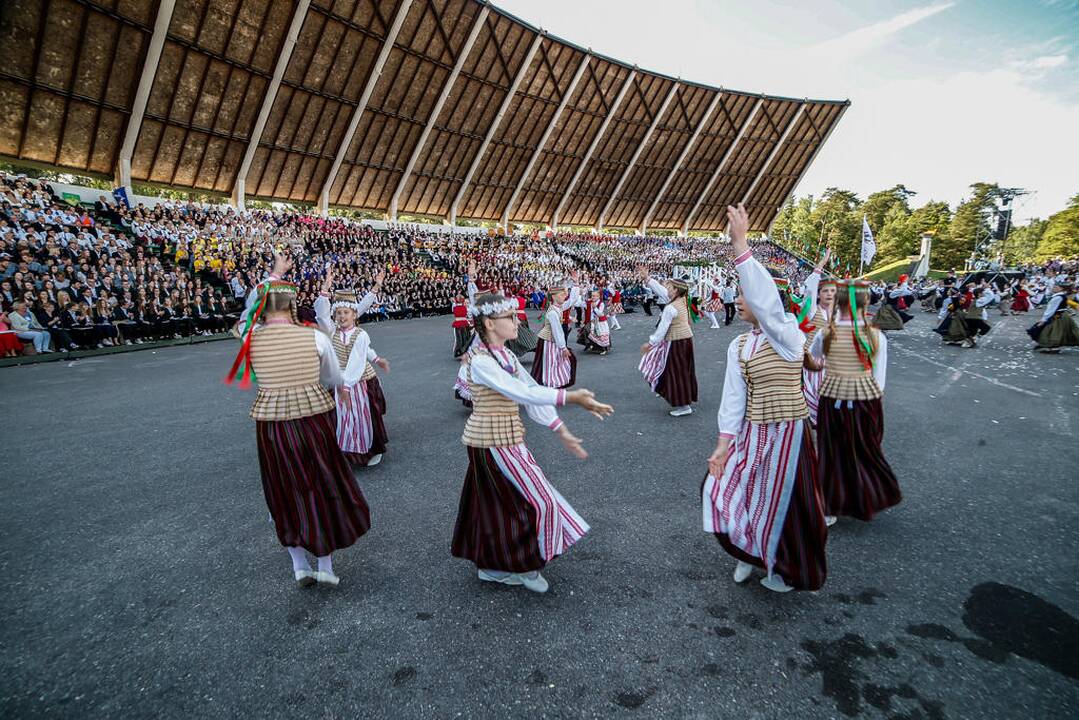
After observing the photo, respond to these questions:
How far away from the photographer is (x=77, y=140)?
798 inches

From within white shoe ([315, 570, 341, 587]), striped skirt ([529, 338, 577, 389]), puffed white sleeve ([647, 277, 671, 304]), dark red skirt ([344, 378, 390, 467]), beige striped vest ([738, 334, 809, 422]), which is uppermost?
beige striped vest ([738, 334, 809, 422])

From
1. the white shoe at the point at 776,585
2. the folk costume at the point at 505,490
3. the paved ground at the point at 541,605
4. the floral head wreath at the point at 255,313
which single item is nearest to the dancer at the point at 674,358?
the paved ground at the point at 541,605

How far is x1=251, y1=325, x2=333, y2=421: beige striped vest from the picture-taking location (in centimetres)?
299

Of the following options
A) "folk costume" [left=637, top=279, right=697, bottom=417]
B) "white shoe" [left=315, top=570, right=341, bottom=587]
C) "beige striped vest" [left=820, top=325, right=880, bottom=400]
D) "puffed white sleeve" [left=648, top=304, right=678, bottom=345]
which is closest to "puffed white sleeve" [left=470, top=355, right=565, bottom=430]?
"white shoe" [left=315, top=570, right=341, bottom=587]

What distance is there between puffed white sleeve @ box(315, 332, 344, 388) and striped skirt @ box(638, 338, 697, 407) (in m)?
4.73

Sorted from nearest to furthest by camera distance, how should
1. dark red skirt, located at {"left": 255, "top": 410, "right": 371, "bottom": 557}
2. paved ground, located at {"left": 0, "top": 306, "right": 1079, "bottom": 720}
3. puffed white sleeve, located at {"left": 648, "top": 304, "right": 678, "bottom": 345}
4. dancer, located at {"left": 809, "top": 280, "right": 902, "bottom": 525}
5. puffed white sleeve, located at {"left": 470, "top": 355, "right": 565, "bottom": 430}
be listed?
paved ground, located at {"left": 0, "top": 306, "right": 1079, "bottom": 720}, puffed white sleeve, located at {"left": 470, "top": 355, "right": 565, "bottom": 430}, dark red skirt, located at {"left": 255, "top": 410, "right": 371, "bottom": 557}, dancer, located at {"left": 809, "top": 280, "right": 902, "bottom": 525}, puffed white sleeve, located at {"left": 648, "top": 304, "right": 678, "bottom": 345}

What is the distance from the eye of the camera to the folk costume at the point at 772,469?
9.18ft

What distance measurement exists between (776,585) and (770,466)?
2.56ft

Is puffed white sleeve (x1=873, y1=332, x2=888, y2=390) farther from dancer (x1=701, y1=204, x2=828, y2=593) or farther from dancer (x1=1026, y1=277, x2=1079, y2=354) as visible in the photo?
dancer (x1=1026, y1=277, x2=1079, y2=354)

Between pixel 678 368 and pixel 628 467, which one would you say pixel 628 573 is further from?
pixel 678 368

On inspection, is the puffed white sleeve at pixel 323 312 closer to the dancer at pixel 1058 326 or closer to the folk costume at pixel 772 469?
the folk costume at pixel 772 469

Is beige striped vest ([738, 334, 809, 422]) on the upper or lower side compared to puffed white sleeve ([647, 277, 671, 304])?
upper

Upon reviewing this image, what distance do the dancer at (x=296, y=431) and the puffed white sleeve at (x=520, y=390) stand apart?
102 centimetres

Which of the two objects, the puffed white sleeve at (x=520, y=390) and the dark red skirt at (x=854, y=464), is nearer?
the puffed white sleeve at (x=520, y=390)
